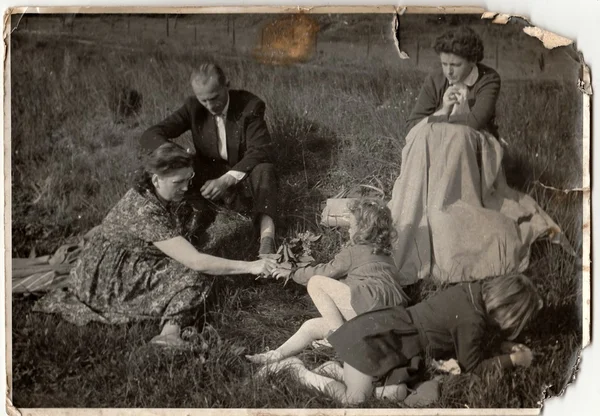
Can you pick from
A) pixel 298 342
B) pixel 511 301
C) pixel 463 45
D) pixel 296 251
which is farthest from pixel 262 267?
pixel 463 45

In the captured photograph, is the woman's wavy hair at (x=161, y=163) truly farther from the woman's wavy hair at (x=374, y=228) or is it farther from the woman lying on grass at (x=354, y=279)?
the woman's wavy hair at (x=374, y=228)

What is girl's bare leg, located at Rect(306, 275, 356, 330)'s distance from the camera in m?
5.46

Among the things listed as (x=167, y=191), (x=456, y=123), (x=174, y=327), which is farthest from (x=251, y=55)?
(x=174, y=327)

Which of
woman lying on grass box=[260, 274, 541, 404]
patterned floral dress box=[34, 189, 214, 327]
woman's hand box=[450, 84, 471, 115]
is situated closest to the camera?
woman lying on grass box=[260, 274, 541, 404]

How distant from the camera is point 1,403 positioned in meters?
5.55

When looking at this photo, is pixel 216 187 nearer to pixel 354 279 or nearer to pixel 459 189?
pixel 354 279

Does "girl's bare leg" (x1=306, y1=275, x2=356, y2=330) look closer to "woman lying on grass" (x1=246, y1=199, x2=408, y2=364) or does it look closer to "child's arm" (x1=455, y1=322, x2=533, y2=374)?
"woman lying on grass" (x1=246, y1=199, x2=408, y2=364)

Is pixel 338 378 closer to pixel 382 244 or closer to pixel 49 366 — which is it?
pixel 382 244

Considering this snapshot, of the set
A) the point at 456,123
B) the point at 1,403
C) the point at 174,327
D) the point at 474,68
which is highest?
the point at 474,68

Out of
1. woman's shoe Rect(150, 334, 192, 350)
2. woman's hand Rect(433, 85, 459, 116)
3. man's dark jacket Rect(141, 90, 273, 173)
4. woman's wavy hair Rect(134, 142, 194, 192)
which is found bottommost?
woman's shoe Rect(150, 334, 192, 350)

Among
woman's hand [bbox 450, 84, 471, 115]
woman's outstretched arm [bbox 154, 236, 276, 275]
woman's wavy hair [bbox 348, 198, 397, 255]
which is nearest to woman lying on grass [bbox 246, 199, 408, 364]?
woman's wavy hair [bbox 348, 198, 397, 255]

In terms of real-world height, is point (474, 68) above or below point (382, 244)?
above

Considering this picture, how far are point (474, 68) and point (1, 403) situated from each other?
3.96m

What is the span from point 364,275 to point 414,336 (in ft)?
1.70
